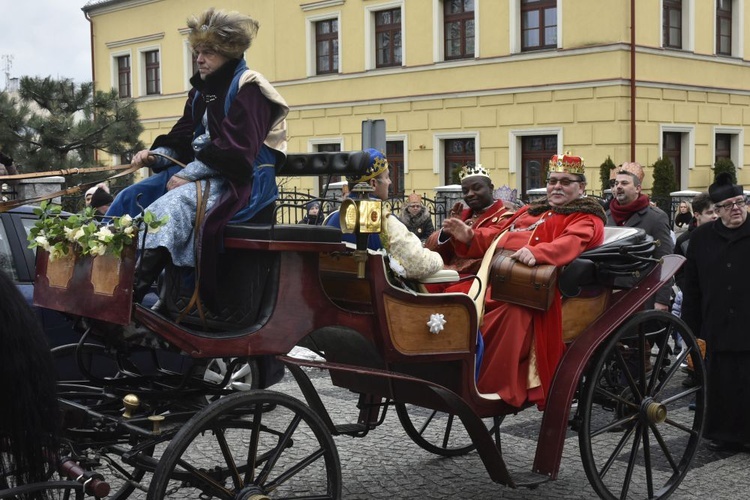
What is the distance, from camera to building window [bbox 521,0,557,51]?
69.8 ft

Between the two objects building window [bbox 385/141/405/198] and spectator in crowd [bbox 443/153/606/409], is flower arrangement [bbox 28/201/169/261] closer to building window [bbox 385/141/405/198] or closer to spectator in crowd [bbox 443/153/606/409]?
spectator in crowd [bbox 443/153/606/409]

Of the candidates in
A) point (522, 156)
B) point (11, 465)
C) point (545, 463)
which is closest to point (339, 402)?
point (545, 463)

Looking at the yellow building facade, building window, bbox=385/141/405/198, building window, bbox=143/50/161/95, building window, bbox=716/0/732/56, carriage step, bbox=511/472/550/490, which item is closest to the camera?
carriage step, bbox=511/472/550/490

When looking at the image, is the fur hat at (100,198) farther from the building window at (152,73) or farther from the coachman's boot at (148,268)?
the building window at (152,73)

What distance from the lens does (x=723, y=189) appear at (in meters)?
6.23

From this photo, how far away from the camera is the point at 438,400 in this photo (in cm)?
468

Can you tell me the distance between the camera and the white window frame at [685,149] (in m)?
21.7

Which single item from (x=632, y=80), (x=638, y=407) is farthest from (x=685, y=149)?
(x=638, y=407)

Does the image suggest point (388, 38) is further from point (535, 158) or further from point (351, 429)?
point (351, 429)

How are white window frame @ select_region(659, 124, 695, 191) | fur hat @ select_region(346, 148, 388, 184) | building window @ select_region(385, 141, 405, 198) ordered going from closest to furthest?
fur hat @ select_region(346, 148, 388, 184)
white window frame @ select_region(659, 124, 695, 191)
building window @ select_region(385, 141, 405, 198)

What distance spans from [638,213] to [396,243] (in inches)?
146

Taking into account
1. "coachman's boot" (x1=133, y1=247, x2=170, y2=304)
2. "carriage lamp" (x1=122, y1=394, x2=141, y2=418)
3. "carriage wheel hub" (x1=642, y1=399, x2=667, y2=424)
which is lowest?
"carriage wheel hub" (x1=642, y1=399, x2=667, y2=424)

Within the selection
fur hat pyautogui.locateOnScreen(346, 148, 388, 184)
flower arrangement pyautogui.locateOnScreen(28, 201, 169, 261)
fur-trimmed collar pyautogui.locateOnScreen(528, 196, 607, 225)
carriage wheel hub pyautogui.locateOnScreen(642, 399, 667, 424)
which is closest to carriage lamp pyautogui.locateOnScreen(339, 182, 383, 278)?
fur hat pyautogui.locateOnScreen(346, 148, 388, 184)

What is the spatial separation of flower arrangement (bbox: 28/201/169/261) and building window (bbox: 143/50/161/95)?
1042 inches
